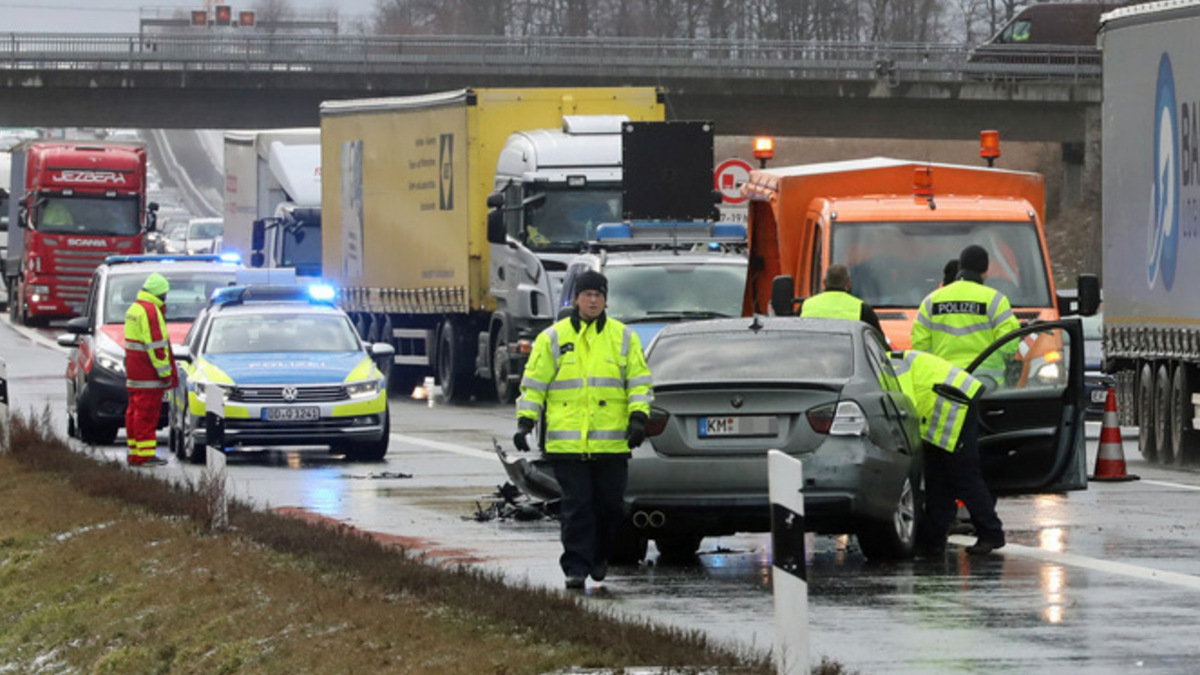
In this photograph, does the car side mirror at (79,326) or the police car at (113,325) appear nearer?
the police car at (113,325)

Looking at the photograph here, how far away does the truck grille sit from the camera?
78.2 ft

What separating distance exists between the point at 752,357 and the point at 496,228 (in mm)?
17334

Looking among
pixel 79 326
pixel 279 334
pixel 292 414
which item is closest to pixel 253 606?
pixel 292 414

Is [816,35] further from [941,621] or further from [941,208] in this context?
[941,621]

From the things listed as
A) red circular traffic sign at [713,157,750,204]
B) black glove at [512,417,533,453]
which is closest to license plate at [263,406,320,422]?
black glove at [512,417,533,453]

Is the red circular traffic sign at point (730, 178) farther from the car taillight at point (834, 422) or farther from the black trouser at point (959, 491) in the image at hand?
the car taillight at point (834, 422)

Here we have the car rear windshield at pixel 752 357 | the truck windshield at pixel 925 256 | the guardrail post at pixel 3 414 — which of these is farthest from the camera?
the guardrail post at pixel 3 414

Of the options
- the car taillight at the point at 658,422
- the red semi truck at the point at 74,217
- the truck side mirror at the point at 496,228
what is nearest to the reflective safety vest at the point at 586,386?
the car taillight at the point at 658,422

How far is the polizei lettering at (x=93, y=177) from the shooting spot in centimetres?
5822

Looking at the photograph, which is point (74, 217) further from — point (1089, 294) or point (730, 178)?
point (1089, 294)

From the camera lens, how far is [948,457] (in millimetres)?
15406

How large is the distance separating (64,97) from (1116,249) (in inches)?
2110

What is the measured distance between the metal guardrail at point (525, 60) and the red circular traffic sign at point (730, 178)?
131 feet

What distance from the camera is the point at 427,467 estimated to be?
23359 millimetres
